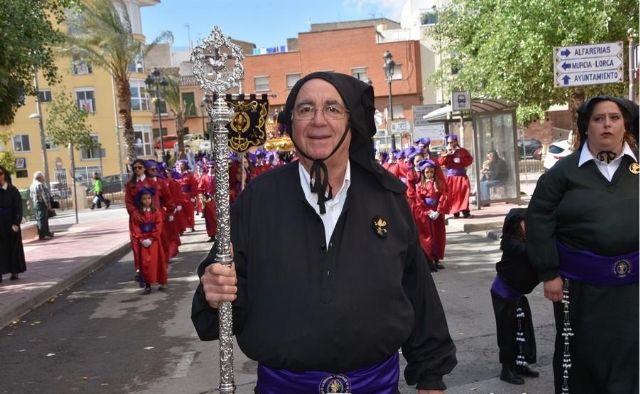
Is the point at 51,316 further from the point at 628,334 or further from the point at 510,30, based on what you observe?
the point at 510,30

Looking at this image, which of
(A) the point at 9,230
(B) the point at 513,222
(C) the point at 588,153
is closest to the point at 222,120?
(C) the point at 588,153

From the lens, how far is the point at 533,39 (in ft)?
49.7

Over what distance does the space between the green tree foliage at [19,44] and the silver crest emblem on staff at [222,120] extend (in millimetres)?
6696

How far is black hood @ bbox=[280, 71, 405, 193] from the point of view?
2467 mm

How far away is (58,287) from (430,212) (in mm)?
6244

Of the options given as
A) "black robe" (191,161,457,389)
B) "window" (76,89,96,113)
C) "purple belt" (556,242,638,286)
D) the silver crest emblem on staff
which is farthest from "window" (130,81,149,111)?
"black robe" (191,161,457,389)

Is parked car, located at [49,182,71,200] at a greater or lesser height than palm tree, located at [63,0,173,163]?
lesser

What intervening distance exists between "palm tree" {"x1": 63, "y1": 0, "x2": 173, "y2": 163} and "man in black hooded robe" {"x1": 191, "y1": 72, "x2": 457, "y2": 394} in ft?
88.1

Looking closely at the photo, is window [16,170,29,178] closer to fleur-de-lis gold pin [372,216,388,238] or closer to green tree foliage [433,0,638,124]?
green tree foliage [433,0,638,124]

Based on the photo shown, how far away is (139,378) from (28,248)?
12.2 meters

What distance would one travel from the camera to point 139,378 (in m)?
5.91

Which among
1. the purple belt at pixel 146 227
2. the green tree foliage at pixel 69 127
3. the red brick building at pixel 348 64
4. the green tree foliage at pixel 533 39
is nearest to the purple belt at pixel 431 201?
the purple belt at pixel 146 227

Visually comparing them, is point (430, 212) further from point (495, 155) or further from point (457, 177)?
point (495, 155)

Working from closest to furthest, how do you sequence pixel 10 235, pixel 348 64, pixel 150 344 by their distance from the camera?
1. pixel 150 344
2. pixel 10 235
3. pixel 348 64
